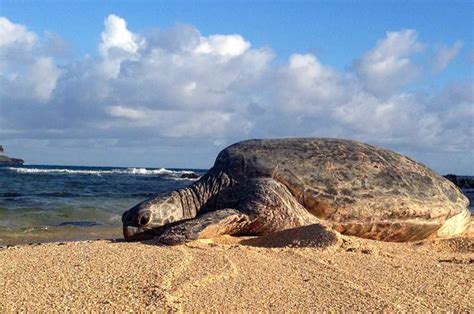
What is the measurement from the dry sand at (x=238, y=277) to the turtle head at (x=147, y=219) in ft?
3.09

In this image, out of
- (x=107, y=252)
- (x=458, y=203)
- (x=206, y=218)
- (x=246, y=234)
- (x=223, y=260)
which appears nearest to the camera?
(x=223, y=260)

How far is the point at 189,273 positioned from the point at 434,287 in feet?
6.70

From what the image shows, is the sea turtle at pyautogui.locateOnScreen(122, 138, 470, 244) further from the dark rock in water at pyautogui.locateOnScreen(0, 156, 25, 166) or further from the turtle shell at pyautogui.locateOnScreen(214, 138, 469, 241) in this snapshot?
the dark rock in water at pyautogui.locateOnScreen(0, 156, 25, 166)

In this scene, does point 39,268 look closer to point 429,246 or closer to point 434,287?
point 434,287

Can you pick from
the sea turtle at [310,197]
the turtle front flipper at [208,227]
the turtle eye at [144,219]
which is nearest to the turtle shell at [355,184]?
the sea turtle at [310,197]

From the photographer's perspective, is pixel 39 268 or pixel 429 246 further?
pixel 429 246

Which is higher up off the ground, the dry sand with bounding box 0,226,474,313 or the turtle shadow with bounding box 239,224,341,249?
the turtle shadow with bounding box 239,224,341,249

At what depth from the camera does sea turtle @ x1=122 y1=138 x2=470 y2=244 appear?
7.04m

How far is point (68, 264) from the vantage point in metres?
4.81

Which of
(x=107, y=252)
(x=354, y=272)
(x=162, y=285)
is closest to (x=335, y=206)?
(x=354, y=272)

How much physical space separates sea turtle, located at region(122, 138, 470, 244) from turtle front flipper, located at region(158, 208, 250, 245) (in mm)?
17

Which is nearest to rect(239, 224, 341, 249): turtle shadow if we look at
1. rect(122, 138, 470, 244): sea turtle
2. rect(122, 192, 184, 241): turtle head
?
rect(122, 138, 470, 244): sea turtle

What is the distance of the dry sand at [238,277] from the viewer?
3685 millimetres

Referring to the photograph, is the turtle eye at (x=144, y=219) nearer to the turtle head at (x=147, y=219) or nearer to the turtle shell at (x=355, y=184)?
the turtle head at (x=147, y=219)
